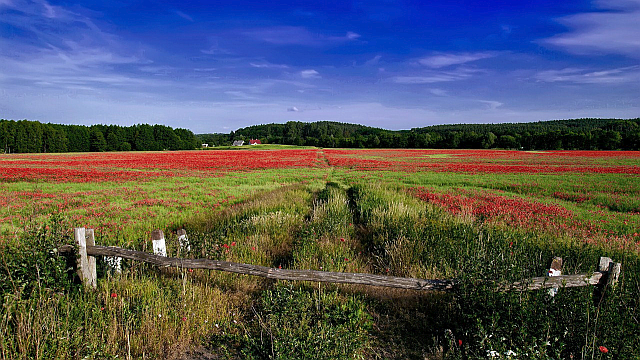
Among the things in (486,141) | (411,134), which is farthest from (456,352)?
(411,134)

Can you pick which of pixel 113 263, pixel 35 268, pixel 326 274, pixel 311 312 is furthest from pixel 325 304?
pixel 35 268

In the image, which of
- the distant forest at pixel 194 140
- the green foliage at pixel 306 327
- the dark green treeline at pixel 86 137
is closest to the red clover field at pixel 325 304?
the green foliage at pixel 306 327

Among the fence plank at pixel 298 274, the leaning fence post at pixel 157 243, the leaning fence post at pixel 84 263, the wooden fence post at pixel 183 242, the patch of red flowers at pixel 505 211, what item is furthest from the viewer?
the patch of red flowers at pixel 505 211

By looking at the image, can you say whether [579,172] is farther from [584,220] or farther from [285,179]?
[285,179]

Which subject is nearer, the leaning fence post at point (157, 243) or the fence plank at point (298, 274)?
the fence plank at point (298, 274)

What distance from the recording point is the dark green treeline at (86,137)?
77.8 m

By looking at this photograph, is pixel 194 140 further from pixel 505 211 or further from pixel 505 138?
pixel 505 211

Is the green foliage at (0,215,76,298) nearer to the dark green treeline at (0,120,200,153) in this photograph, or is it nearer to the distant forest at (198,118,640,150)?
the dark green treeline at (0,120,200,153)

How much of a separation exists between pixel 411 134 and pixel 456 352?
132943 millimetres

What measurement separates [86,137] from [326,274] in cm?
11329

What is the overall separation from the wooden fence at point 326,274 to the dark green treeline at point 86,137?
10404 centimetres

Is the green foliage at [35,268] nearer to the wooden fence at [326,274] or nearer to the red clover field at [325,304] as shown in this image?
the red clover field at [325,304]

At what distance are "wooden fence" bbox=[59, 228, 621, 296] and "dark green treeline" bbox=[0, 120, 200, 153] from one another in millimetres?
104041

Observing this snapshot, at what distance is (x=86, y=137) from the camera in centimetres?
9106
